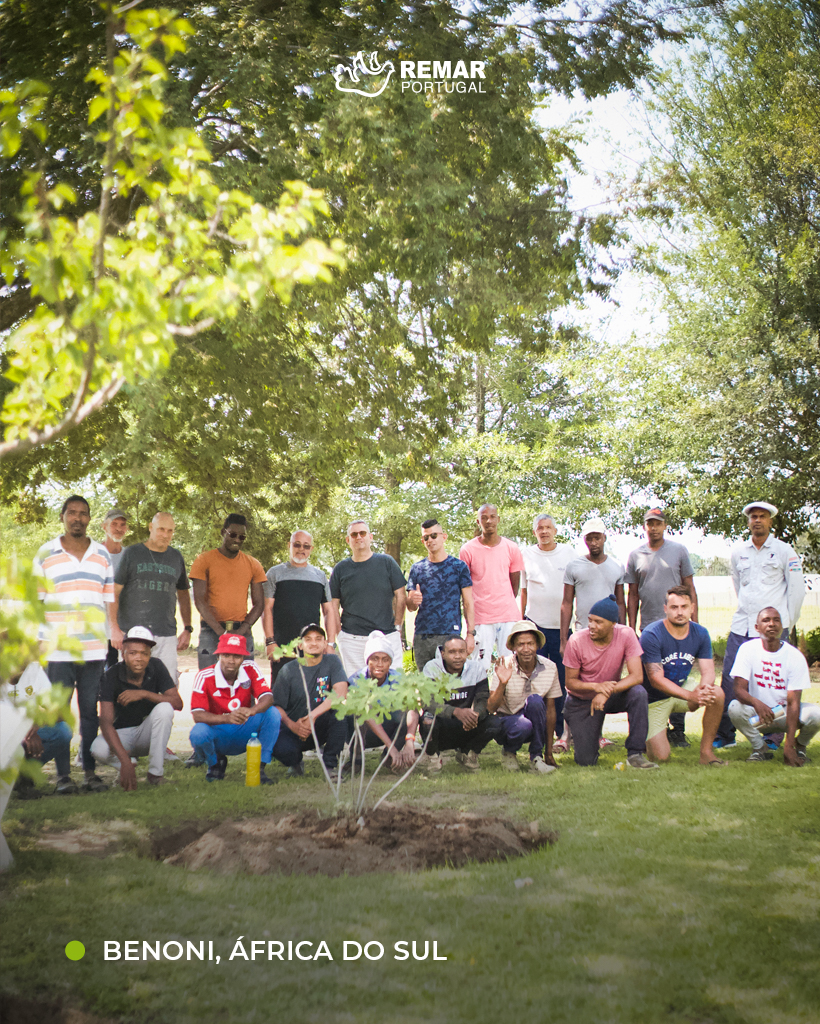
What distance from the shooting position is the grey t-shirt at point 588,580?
818cm

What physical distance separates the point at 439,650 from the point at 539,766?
1.19 metres

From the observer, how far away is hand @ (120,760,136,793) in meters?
6.30

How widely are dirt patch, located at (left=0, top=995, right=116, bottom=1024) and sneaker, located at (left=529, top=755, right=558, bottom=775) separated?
4.47 metres

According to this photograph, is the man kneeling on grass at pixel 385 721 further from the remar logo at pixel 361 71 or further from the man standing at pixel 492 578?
the remar logo at pixel 361 71

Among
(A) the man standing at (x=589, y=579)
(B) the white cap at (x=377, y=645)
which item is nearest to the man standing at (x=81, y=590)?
(B) the white cap at (x=377, y=645)

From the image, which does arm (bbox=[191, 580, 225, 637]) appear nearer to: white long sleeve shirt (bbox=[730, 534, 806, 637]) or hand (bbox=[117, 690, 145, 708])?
hand (bbox=[117, 690, 145, 708])

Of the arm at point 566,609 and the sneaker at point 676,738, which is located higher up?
the arm at point 566,609

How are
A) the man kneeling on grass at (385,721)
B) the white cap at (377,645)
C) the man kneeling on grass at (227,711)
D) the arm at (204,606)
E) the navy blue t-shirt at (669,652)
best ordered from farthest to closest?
the arm at (204,606), the navy blue t-shirt at (669,652), the white cap at (377,645), the man kneeling on grass at (227,711), the man kneeling on grass at (385,721)

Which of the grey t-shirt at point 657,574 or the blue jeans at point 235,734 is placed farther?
the grey t-shirt at point 657,574

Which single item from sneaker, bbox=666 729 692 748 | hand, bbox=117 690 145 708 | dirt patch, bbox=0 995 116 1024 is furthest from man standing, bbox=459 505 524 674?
dirt patch, bbox=0 995 116 1024

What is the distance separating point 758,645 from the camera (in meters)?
7.45

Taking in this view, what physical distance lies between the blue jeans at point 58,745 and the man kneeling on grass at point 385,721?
208 cm

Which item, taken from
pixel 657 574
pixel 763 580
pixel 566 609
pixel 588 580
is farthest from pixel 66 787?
pixel 763 580

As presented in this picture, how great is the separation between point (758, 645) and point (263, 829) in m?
4.48
